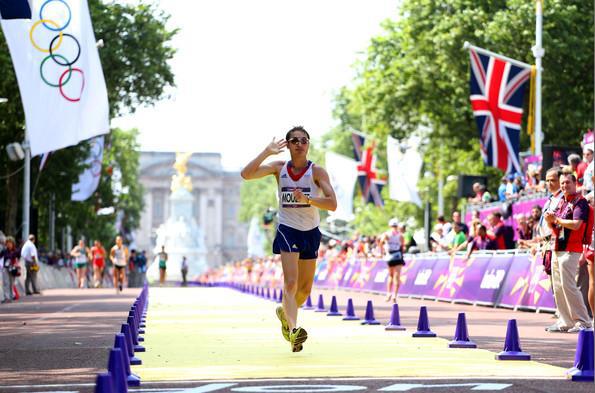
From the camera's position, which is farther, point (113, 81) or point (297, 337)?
point (113, 81)

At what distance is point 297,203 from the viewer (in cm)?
1384

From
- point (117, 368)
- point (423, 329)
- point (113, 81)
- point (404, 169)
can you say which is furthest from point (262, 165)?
point (404, 169)

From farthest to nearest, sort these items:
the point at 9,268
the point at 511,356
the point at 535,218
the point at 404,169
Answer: the point at 404,169, the point at 9,268, the point at 535,218, the point at 511,356

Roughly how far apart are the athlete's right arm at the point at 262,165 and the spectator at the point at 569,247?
438 cm

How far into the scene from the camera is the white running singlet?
1384cm

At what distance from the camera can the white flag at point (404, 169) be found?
58438mm

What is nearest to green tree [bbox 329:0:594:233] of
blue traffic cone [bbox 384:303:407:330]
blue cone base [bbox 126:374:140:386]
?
blue traffic cone [bbox 384:303:407:330]

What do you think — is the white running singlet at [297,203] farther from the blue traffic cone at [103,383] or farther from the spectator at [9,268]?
the spectator at [9,268]

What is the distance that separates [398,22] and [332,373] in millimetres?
48265

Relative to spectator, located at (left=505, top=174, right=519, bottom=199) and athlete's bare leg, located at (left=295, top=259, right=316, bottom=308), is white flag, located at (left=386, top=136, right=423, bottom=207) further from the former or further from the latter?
athlete's bare leg, located at (left=295, top=259, right=316, bottom=308)

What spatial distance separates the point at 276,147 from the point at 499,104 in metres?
27.1

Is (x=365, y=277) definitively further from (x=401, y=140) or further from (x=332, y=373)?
(x=332, y=373)

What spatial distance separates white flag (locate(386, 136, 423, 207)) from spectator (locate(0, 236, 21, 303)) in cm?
2224

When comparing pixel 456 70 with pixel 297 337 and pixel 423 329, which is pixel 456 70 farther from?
pixel 297 337
